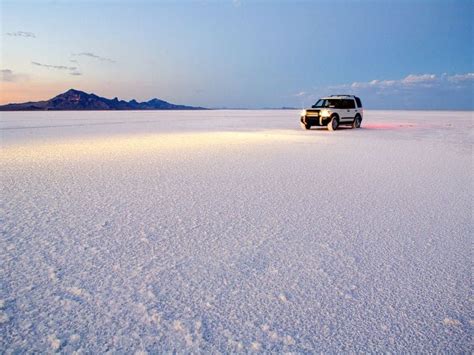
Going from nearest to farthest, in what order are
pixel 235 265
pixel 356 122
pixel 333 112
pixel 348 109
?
pixel 235 265, pixel 333 112, pixel 348 109, pixel 356 122

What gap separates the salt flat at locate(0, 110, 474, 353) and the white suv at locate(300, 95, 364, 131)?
13516 mm

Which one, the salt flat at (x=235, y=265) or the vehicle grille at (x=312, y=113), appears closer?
the salt flat at (x=235, y=265)

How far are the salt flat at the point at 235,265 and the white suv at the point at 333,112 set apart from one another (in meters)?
13.5

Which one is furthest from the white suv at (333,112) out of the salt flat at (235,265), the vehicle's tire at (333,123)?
the salt flat at (235,265)

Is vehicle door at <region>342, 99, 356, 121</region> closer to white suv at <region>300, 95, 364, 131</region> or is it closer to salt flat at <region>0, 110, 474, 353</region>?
white suv at <region>300, 95, 364, 131</region>

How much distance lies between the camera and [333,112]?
19469 millimetres

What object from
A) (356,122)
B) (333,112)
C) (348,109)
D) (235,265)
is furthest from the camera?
(356,122)

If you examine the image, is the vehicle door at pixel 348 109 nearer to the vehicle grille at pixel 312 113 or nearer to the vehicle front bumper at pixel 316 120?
the vehicle front bumper at pixel 316 120

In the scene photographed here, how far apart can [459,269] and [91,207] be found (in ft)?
14.8

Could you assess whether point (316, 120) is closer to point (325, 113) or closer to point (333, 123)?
point (325, 113)

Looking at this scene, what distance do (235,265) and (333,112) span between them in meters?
17.9

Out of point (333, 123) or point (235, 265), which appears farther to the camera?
point (333, 123)

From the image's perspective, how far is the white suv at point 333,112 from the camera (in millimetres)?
19609

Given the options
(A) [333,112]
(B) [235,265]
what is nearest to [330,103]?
(A) [333,112]
